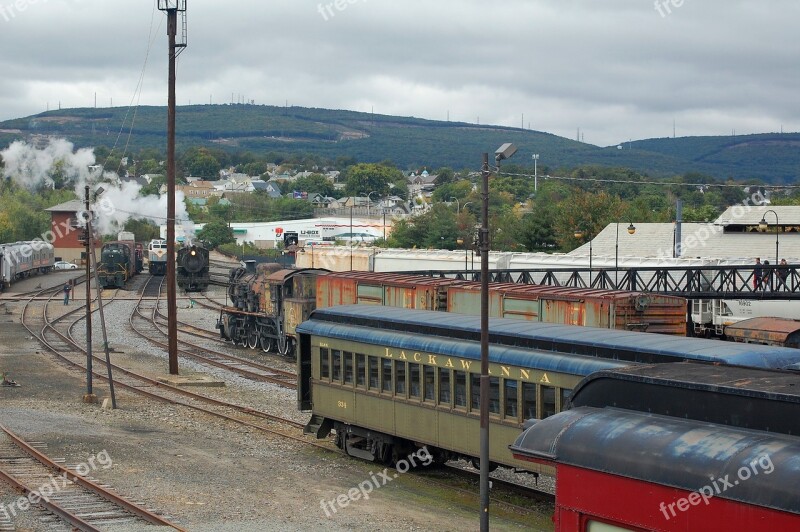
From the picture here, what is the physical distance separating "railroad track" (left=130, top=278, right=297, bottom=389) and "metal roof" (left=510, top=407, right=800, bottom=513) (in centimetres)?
2399

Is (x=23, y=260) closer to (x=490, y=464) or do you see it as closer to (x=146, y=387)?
(x=146, y=387)

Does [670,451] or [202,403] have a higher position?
[670,451]

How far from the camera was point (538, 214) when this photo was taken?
9619 centimetres

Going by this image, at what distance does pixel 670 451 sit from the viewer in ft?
28.3

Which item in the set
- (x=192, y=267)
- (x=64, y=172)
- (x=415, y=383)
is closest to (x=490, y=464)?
(x=415, y=383)

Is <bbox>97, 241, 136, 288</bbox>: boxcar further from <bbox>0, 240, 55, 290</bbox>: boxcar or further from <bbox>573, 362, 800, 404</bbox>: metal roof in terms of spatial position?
<bbox>573, 362, 800, 404</bbox>: metal roof

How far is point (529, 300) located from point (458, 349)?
26.2 feet

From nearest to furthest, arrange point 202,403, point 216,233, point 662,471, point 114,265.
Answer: point 662,471, point 202,403, point 114,265, point 216,233

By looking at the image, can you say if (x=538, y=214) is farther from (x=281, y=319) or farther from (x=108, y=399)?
(x=108, y=399)

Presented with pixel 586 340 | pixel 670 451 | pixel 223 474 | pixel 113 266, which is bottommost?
pixel 223 474

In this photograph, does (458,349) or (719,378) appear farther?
(458,349)

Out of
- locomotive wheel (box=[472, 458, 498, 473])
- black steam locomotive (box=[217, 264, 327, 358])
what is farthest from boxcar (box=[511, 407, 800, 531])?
black steam locomotive (box=[217, 264, 327, 358])

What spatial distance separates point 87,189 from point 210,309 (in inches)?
1363

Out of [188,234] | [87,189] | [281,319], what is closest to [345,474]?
[87,189]
